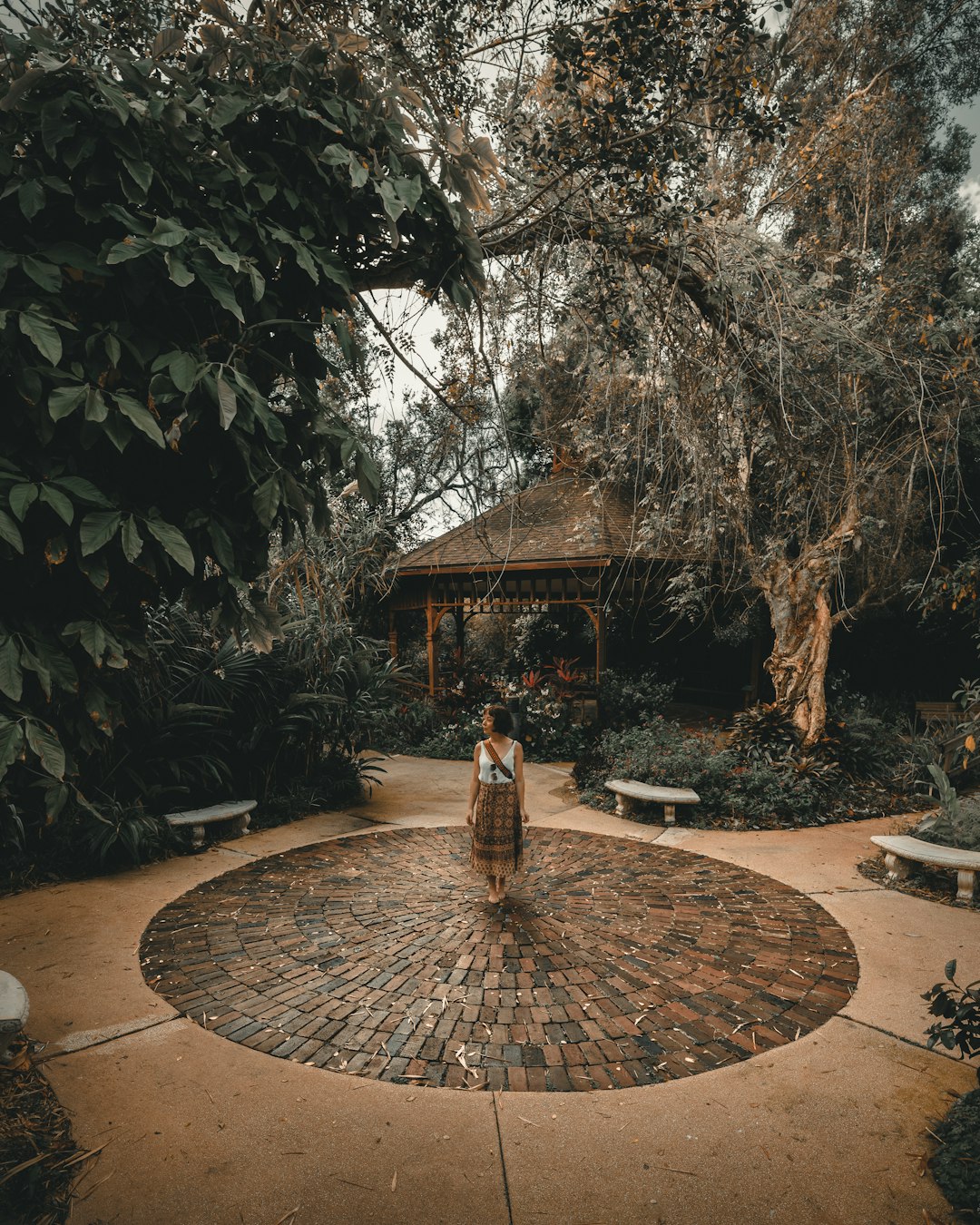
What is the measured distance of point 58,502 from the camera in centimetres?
180

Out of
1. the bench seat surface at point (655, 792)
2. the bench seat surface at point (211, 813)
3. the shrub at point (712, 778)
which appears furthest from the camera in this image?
the shrub at point (712, 778)

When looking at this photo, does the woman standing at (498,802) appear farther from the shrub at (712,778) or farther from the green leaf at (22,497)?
the green leaf at (22,497)

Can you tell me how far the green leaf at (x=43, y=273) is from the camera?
1853mm

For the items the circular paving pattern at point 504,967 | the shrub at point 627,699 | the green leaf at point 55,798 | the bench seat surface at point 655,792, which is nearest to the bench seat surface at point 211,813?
the circular paving pattern at point 504,967

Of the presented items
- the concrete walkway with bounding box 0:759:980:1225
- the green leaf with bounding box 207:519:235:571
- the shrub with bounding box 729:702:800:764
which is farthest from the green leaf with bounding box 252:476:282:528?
the shrub with bounding box 729:702:800:764

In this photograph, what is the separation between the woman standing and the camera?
191 inches

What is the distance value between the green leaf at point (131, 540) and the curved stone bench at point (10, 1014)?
7.61 feet

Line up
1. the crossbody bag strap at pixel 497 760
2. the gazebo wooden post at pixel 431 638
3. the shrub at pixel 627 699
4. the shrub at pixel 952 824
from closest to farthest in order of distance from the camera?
1. the crossbody bag strap at pixel 497 760
2. the shrub at pixel 952 824
3. the shrub at pixel 627 699
4. the gazebo wooden post at pixel 431 638

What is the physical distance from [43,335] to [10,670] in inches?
32.9

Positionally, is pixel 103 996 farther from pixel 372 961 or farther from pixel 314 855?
pixel 314 855

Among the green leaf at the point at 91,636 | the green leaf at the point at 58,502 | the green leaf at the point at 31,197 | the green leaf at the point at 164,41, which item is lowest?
the green leaf at the point at 91,636

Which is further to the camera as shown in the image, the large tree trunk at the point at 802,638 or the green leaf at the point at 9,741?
the large tree trunk at the point at 802,638

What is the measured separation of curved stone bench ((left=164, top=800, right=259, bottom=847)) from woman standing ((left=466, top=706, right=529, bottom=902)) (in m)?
2.72

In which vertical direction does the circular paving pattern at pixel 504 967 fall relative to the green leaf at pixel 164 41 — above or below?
below
